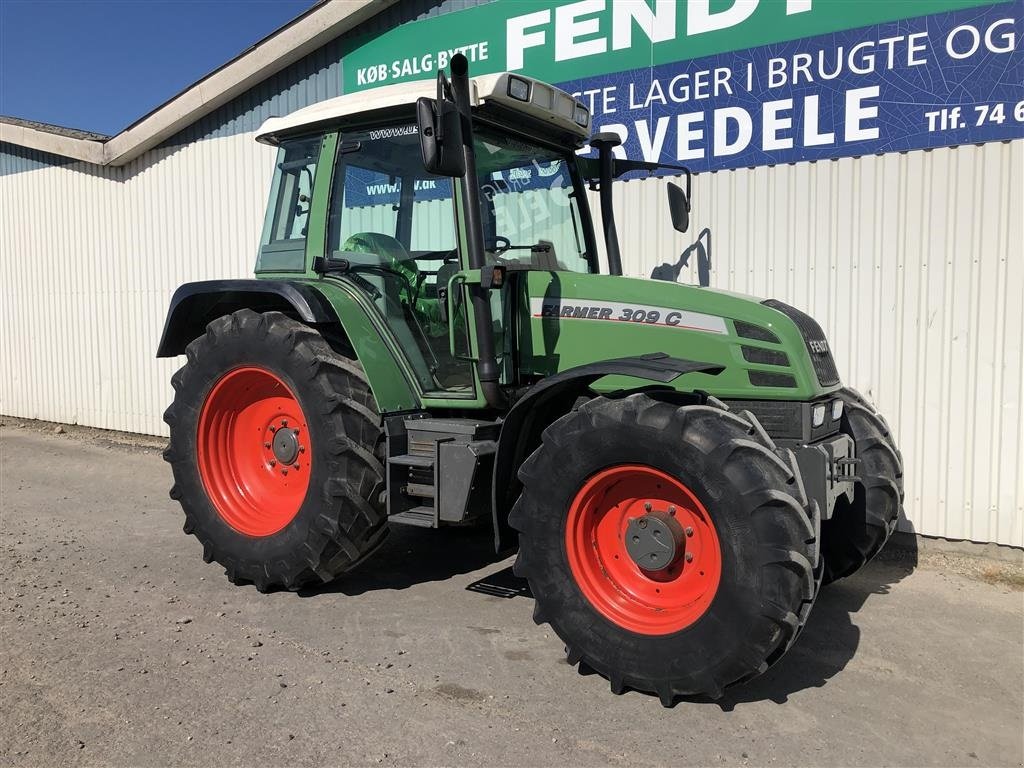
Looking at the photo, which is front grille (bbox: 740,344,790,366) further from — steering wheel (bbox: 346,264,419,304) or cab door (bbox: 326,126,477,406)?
steering wheel (bbox: 346,264,419,304)

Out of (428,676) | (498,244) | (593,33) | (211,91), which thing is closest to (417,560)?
(428,676)

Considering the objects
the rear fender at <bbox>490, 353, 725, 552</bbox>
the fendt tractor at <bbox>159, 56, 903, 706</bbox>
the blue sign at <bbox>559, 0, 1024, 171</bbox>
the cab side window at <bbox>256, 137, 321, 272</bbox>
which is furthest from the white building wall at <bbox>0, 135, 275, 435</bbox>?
the rear fender at <bbox>490, 353, 725, 552</bbox>

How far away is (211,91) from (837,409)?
7.68 m

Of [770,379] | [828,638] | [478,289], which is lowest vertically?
[828,638]

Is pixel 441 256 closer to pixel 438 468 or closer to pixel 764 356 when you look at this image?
pixel 438 468

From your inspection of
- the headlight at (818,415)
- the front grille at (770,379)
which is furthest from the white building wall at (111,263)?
the headlight at (818,415)

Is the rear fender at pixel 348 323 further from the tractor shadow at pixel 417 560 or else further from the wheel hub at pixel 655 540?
the wheel hub at pixel 655 540

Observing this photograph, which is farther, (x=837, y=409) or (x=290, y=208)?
(x=290, y=208)

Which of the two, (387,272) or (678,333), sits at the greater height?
(387,272)

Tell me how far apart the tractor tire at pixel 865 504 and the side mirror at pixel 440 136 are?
248cm

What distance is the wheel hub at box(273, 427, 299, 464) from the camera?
15.5ft

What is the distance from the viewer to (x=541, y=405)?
4.09m

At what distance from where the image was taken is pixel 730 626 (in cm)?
316

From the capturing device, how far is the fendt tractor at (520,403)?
3303mm
